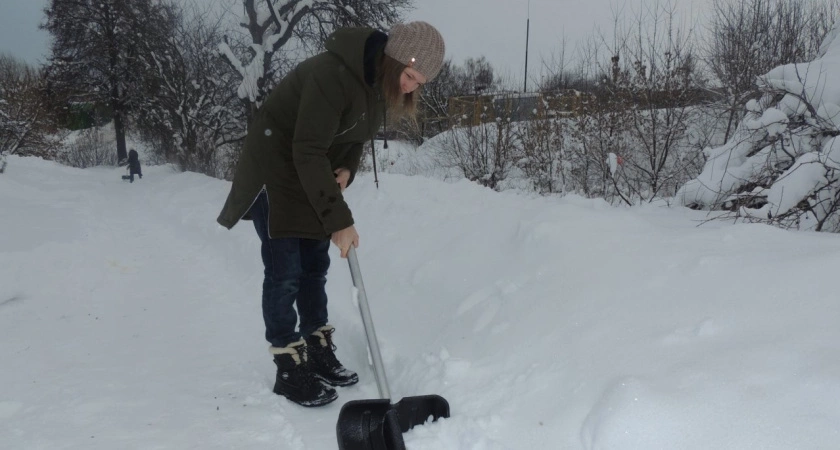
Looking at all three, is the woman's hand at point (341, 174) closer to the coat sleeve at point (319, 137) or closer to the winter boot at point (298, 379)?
the coat sleeve at point (319, 137)

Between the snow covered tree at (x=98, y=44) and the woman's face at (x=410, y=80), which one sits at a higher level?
the snow covered tree at (x=98, y=44)

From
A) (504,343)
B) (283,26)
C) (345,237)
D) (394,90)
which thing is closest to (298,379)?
(345,237)

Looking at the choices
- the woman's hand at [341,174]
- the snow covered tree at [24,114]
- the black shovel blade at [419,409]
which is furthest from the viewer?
the snow covered tree at [24,114]

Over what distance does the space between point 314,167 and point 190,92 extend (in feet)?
64.6

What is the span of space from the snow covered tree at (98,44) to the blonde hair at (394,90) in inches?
813

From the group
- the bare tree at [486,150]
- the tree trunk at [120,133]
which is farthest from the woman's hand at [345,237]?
the tree trunk at [120,133]

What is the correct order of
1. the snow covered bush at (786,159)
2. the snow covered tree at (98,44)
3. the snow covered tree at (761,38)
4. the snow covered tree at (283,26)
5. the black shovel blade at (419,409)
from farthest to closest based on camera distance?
the snow covered tree at (98,44) < the snow covered tree at (283,26) < the snow covered tree at (761,38) < the snow covered bush at (786,159) < the black shovel blade at (419,409)

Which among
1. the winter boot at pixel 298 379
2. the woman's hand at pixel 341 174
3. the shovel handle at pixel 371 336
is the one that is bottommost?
the winter boot at pixel 298 379

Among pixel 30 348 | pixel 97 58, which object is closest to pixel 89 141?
pixel 97 58

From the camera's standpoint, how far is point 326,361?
2.79 metres

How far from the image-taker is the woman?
222 cm

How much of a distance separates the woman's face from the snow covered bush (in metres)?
2.29

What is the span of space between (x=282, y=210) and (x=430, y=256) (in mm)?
1581

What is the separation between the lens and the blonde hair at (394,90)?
7.43ft
